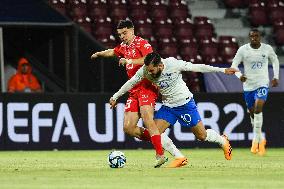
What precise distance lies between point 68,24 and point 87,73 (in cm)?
116

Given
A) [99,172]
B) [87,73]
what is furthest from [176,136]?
[99,172]

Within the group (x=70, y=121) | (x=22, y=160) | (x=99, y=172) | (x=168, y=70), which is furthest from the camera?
(x=70, y=121)

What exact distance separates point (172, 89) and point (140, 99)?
54 cm

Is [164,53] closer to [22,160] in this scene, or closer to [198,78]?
[198,78]

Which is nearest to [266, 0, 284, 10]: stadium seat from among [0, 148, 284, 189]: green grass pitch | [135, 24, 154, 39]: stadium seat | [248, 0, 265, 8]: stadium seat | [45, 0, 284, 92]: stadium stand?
→ [45, 0, 284, 92]: stadium stand

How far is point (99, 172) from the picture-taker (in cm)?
1359

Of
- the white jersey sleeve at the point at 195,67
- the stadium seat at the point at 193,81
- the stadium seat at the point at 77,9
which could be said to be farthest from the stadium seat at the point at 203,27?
the white jersey sleeve at the point at 195,67

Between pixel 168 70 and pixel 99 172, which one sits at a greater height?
pixel 168 70

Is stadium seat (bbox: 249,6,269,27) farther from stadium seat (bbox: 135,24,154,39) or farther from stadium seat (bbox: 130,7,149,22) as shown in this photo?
stadium seat (bbox: 135,24,154,39)

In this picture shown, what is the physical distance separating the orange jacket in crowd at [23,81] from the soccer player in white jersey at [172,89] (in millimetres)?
7304

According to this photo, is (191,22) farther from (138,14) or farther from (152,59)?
(152,59)

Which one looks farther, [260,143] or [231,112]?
[231,112]

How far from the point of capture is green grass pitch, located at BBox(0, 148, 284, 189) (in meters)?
11.4

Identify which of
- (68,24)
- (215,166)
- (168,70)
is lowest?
(215,166)
